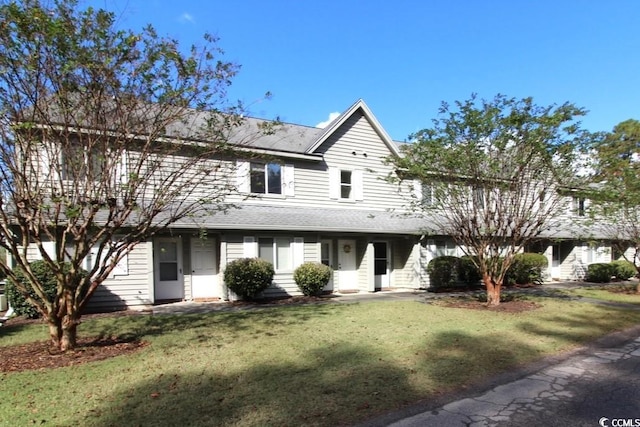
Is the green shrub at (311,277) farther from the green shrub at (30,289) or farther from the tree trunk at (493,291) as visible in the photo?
the green shrub at (30,289)

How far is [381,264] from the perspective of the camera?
62.3 ft

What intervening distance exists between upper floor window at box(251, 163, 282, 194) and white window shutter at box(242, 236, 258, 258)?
2177 millimetres

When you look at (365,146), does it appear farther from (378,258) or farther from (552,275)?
(552,275)

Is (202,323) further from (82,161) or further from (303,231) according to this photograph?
(303,231)

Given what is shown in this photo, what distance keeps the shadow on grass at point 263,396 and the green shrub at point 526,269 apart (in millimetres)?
15838

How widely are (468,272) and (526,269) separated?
11.9 feet

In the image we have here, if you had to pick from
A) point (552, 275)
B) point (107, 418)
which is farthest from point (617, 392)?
point (552, 275)

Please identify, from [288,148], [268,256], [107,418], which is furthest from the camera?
[288,148]

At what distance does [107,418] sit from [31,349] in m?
4.32

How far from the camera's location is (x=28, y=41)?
6.32 meters

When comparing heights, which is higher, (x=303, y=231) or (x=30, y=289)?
(x=303, y=231)

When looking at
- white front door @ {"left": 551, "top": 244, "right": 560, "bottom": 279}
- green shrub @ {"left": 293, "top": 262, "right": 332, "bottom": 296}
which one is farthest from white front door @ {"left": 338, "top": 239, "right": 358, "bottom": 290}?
white front door @ {"left": 551, "top": 244, "right": 560, "bottom": 279}

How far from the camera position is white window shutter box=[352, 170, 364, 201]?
725 inches

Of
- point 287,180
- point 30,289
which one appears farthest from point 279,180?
point 30,289
